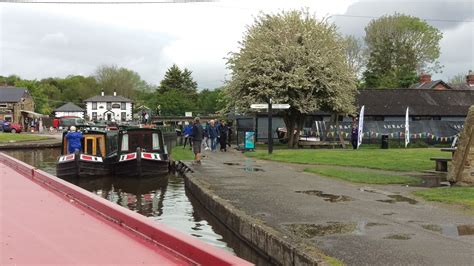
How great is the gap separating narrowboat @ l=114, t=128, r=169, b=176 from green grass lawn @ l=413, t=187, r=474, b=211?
12078 millimetres

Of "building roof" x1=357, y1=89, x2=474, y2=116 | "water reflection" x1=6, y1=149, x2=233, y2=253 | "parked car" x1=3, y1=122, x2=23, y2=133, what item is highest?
"building roof" x1=357, y1=89, x2=474, y2=116

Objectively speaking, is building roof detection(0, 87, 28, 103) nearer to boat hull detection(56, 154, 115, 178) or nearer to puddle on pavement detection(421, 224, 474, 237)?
boat hull detection(56, 154, 115, 178)

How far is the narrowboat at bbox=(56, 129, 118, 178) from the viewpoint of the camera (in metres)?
20.7

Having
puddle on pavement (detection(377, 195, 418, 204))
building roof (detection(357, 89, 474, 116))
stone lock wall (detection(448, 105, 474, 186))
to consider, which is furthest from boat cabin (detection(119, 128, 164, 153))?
building roof (detection(357, 89, 474, 116))

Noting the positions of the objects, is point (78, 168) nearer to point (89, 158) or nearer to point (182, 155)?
point (89, 158)

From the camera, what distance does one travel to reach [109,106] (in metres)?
108

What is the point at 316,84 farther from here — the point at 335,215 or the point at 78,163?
the point at 335,215

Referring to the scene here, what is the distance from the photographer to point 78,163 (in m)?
20.7

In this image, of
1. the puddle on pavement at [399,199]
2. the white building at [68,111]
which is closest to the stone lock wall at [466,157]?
the puddle on pavement at [399,199]

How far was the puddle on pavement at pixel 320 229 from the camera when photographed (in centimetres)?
759

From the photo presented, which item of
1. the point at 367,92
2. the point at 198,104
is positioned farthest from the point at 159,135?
the point at 198,104

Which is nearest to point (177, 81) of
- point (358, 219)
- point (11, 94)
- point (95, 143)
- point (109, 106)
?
point (109, 106)

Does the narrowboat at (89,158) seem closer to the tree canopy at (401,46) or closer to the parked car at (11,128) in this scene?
the parked car at (11,128)

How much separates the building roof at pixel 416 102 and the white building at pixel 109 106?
234 ft
